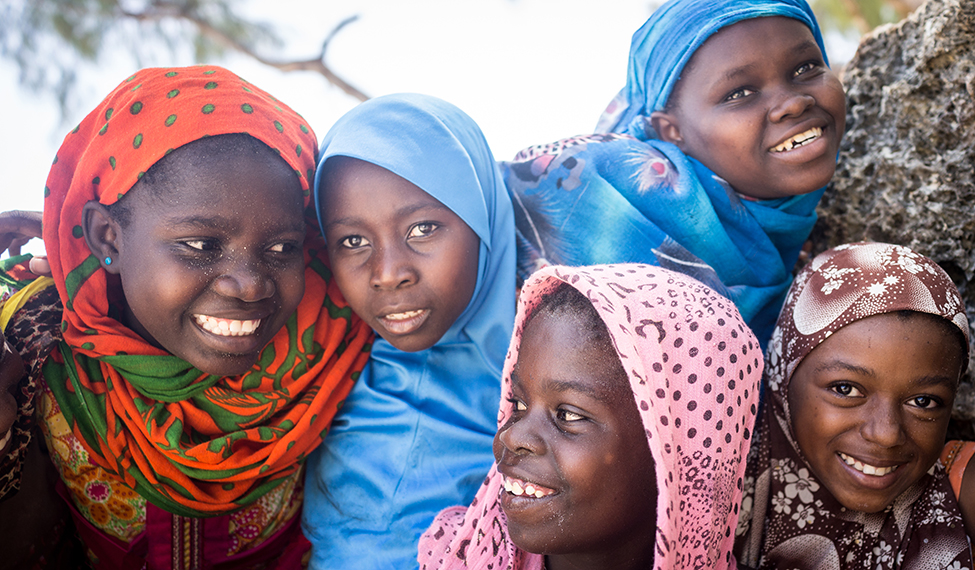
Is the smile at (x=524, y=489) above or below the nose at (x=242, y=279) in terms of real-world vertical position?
below

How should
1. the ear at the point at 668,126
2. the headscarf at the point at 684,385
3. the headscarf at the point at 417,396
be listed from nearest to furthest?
the headscarf at the point at 684,385, the headscarf at the point at 417,396, the ear at the point at 668,126

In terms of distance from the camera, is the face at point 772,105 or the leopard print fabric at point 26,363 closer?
the leopard print fabric at point 26,363

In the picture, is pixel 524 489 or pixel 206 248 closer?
pixel 524 489

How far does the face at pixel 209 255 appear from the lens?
70.1 inches

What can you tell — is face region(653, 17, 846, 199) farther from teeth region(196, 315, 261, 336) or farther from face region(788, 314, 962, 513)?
teeth region(196, 315, 261, 336)

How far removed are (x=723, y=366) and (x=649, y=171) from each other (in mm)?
1013

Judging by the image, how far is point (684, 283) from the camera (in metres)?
1.62

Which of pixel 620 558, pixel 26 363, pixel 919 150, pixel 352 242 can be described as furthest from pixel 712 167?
pixel 26 363

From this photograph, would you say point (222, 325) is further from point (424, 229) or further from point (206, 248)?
point (424, 229)

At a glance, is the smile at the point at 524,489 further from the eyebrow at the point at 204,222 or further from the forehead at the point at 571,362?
the eyebrow at the point at 204,222

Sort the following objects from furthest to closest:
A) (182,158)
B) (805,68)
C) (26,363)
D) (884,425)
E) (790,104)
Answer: (805,68) → (790,104) → (26,363) → (182,158) → (884,425)

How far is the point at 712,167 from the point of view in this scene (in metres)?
2.40

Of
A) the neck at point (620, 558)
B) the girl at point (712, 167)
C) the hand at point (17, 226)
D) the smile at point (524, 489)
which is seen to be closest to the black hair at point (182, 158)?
the hand at point (17, 226)

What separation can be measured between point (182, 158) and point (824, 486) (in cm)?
200
